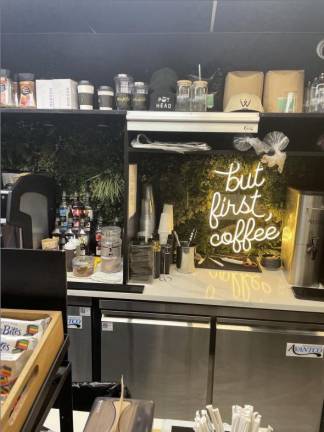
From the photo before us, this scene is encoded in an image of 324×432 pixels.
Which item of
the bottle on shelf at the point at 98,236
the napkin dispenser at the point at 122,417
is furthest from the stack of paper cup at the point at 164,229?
the napkin dispenser at the point at 122,417

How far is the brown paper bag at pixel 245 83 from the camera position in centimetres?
192

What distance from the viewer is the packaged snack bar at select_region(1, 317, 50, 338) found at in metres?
0.75

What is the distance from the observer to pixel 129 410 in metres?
0.90

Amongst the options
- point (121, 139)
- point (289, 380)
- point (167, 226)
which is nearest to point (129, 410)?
point (289, 380)

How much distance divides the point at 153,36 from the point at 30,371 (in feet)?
7.11

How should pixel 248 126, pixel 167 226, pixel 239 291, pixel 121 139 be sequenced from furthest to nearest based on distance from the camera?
pixel 121 139 → pixel 167 226 → pixel 239 291 → pixel 248 126

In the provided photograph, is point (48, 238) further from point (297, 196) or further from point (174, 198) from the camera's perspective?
point (297, 196)

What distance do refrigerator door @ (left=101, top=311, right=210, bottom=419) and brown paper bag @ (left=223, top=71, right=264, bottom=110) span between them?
1.27 meters

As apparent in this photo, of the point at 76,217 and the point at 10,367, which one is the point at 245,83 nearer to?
the point at 76,217

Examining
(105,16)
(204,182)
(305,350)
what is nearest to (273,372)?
(305,350)

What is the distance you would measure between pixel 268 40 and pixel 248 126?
76 centimetres

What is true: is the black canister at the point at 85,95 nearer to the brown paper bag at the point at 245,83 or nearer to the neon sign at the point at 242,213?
the brown paper bag at the point at 245,83

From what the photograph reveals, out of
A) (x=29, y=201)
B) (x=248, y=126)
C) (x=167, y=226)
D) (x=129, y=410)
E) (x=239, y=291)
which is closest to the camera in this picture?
(x=129, y=410)

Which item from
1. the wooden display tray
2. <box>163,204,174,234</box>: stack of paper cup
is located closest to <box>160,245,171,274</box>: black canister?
<box>163,204,174,234</box>: stack of paper cup
